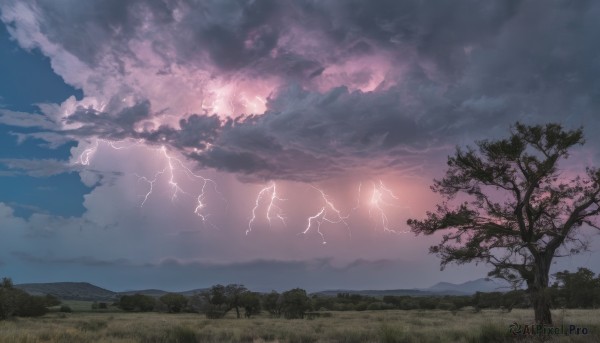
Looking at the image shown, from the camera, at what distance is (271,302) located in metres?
72.1

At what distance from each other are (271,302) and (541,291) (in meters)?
56.8

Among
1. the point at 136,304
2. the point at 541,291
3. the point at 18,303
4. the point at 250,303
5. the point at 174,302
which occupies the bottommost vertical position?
the point at 136,304

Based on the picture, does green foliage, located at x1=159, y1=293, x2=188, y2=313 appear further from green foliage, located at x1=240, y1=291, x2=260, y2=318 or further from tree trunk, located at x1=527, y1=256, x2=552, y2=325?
tree trunk, located at x1=527, y1=256, x2=552, y2=325

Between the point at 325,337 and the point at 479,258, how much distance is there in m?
9.04

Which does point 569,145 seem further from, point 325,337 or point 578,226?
point 325,337

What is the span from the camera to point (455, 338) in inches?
806

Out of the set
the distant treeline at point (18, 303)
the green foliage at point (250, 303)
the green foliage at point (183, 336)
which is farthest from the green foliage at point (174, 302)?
the green foliage at point (183, 336)

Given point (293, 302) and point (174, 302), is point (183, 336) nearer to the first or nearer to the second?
point (293, 302)

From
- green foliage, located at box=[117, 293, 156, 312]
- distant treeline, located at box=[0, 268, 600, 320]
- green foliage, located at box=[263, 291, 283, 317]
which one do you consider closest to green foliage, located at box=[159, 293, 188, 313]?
distant treeline, located at box=[0, 268, 600, 320]

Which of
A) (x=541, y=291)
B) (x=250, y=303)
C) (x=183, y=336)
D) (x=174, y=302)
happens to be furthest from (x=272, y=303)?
(x=541, y=291)

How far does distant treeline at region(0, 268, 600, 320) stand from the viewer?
73.4 feet

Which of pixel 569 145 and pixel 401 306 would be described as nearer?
pixel 569 145

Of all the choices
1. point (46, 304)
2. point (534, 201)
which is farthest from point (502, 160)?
point (46, 304)

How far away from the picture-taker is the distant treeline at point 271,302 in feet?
73.4
